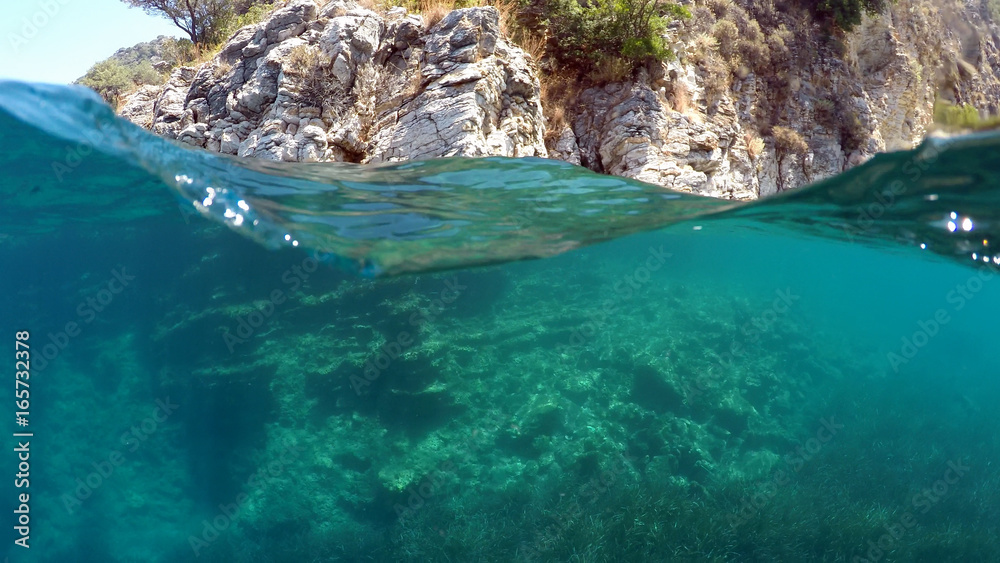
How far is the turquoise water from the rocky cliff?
7.04 feet

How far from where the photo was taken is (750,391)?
1427 cm

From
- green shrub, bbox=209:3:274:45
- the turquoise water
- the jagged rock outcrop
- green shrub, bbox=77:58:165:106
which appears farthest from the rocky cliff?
green shrub, bbox=209:3:274:45

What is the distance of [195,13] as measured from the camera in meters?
20.2

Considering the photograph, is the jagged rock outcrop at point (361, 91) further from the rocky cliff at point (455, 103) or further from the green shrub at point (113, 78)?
the green shrub at point (113, 78)

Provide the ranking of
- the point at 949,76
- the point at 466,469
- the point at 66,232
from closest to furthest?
the point at 949,76 < the point at 466,469 < the point at 66,232

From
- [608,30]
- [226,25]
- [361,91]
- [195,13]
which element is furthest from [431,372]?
[195,13]

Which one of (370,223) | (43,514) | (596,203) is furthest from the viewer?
(43,514)

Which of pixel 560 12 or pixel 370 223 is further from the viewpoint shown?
pixel 560 12

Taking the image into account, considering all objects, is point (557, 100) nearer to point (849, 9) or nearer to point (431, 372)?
point (431, 372)

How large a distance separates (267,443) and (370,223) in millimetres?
5080

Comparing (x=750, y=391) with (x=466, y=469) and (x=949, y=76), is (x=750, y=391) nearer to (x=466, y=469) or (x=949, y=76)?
(x=466, y=469)

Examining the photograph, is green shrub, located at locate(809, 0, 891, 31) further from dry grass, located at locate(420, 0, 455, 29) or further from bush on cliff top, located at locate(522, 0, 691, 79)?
dry grass, located at locate(420, 0, 455, 29)

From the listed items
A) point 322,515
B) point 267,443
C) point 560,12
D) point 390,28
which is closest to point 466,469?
point 322,515

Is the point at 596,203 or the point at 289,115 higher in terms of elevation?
the point at 289,115
